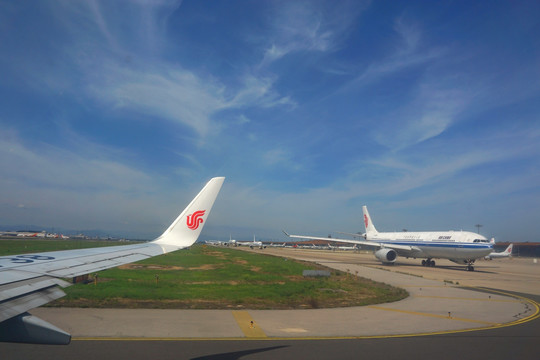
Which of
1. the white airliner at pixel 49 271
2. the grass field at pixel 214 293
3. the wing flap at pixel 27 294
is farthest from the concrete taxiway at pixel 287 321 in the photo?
the wing flap at pixel 27 294

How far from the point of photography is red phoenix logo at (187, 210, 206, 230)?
7.60 m

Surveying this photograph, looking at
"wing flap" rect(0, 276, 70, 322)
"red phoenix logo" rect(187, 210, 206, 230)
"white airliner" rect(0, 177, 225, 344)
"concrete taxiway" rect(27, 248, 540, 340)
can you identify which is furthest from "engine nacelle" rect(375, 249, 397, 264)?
"wing flap" rect(0, 276, 70, 322)

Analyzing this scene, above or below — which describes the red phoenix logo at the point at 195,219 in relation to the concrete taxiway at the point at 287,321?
above

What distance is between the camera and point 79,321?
9.77 metres

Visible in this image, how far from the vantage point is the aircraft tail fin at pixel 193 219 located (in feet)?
24.9

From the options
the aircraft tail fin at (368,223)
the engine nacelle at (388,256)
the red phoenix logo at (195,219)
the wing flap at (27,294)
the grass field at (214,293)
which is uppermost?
the aircraft tail fin at (368,223)

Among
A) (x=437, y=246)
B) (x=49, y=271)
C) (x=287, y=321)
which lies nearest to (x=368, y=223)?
(x=437, y=246)

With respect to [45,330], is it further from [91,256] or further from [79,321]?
[79,321]

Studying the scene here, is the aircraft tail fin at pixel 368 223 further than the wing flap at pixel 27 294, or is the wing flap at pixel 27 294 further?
the aircraft tail fin at pixel 368 223

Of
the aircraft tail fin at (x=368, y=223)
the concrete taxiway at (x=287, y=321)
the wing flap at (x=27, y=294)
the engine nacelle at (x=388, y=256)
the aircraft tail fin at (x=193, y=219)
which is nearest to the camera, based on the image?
the wing flap at (x=27, y=294)

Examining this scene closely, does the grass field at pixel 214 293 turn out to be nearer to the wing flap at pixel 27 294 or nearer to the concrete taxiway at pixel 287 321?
the concrete taxiway at pixel 287 321

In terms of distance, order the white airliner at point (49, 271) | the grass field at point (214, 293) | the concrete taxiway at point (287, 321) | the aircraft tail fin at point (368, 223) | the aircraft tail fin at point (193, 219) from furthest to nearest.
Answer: the aircraft tail fin at point (368, 223) < the grass field at point (214, 293) < the concrete taxiway at point (287, 321) < the aircraft tail fin at point (193, 219) < the white airliner at point (49, 271)

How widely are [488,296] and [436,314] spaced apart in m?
7.06

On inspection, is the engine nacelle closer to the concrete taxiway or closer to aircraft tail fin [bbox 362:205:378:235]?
aircraft tail fin [bbox 362:205:378:235]
